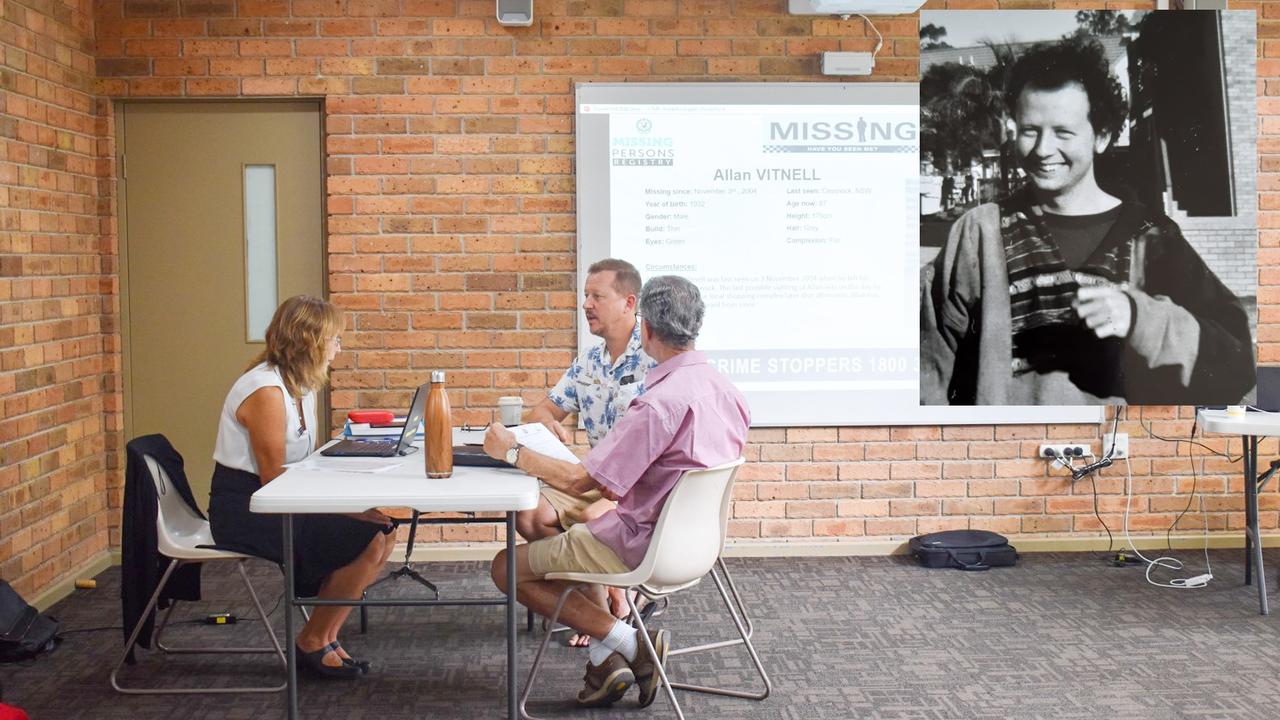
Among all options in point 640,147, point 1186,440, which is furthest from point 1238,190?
point 640,147

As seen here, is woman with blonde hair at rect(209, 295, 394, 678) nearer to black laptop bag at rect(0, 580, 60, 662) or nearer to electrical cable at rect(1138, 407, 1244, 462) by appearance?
black laptop bag at rect(0, 580, 60, 662)

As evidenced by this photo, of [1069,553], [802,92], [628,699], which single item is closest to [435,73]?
[802,92]

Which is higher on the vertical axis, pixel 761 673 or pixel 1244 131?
pixel 1244 131

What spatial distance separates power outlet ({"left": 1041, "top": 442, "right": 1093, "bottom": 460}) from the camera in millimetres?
5141

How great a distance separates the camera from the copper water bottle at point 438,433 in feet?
9.49

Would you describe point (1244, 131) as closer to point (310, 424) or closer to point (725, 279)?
point (725, 279)

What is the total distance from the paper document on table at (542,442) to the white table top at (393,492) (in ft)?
0.28

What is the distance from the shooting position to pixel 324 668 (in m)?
3.53

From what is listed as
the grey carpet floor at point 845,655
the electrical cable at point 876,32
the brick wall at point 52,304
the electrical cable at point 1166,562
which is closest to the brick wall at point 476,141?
the electrical cable at point 876,32

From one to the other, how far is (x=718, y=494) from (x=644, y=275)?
2093mm

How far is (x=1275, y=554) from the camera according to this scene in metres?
5.10

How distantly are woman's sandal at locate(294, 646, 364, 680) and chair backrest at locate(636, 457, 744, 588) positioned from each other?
1.08 metres

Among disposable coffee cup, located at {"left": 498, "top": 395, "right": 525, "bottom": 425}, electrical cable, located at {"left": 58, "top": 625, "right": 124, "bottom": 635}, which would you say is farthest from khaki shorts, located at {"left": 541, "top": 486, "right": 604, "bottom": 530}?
electrical cable, located at {"left": 58, "top": 625, "right": 124, "bottom": 635}

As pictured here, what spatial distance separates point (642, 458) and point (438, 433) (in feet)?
1.67
